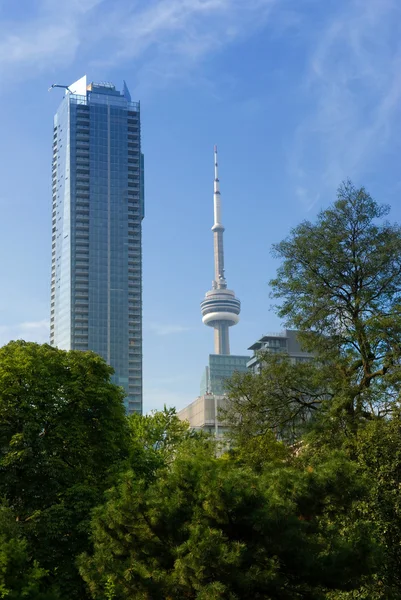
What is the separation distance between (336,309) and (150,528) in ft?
59.0

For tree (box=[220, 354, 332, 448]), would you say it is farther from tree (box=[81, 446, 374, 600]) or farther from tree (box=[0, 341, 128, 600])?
tree (box=[81, 446, 374, 600])

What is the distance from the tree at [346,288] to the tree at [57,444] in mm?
9290

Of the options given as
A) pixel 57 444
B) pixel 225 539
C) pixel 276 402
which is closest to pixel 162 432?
pixel 276 402

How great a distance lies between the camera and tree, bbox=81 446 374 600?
2066cm

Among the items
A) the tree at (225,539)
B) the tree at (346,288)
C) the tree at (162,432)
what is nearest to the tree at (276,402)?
the tree at (346,288)

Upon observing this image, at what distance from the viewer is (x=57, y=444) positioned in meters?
33.5

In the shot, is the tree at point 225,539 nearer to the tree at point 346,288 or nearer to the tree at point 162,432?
the tree at point 346,288

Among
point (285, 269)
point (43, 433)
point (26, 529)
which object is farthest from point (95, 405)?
point (285, 269)

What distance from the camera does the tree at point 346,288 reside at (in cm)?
3575

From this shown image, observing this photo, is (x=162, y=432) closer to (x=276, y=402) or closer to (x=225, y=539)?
(x=276, y=402)

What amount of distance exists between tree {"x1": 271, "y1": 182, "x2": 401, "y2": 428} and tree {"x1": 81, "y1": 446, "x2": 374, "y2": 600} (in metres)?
12.1

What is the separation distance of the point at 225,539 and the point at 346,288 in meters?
19.1

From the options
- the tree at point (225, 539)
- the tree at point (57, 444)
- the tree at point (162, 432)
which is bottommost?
the tree at point (225, 539)

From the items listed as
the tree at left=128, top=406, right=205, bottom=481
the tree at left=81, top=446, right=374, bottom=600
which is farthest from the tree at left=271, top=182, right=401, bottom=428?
the tree at left=128, top=406, right=205, bottom=481
